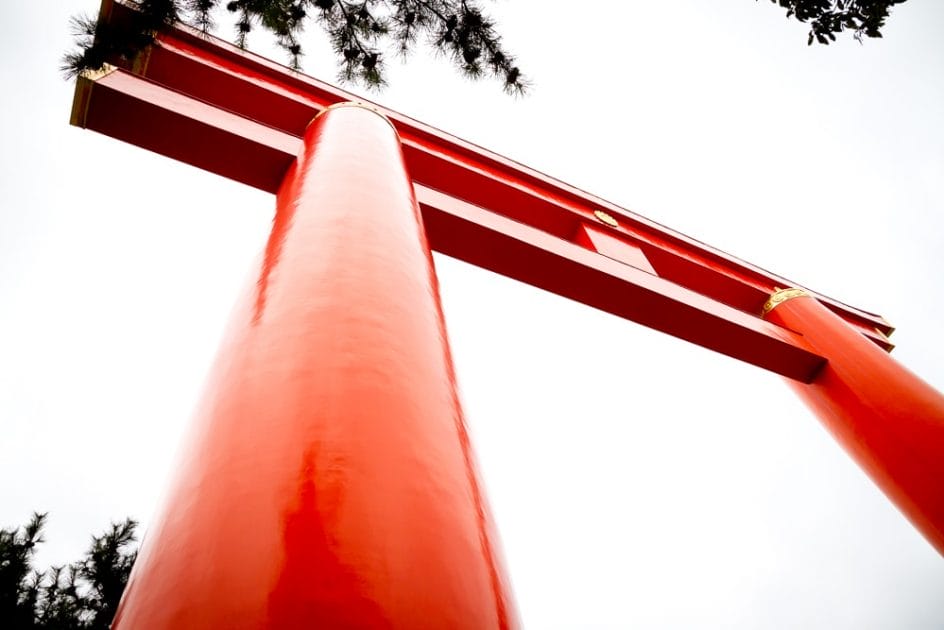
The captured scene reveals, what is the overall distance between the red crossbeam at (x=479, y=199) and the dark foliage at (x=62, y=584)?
3.65 m

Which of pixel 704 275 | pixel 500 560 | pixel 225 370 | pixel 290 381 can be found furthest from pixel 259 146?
pixel 704 275

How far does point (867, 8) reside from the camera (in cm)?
206

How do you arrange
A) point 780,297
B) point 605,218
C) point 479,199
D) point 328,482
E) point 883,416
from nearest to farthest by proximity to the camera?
point 328,482, point 883,416, point 479,199, point 780,297, point 605,218

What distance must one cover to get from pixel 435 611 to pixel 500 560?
0.72 feet

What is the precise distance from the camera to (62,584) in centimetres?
435

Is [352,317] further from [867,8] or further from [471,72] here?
[867,8]

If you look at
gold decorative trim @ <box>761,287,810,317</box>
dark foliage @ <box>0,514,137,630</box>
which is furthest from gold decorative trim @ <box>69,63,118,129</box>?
gold decorative trim @ <box>761,287,810,317</box>

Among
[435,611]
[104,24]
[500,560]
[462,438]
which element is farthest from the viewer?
[104,24]

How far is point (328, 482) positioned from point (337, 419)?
110mm

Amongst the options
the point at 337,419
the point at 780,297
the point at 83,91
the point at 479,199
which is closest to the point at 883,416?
the point at 780,297

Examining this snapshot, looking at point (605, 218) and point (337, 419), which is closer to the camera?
point (337, 419)

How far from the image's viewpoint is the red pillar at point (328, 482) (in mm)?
578

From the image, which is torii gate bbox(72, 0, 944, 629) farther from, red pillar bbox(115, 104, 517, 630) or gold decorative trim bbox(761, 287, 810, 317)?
gold decorative trim bbox(761, 287, 810, 317)

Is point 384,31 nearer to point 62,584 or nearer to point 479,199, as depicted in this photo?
point 479,199
